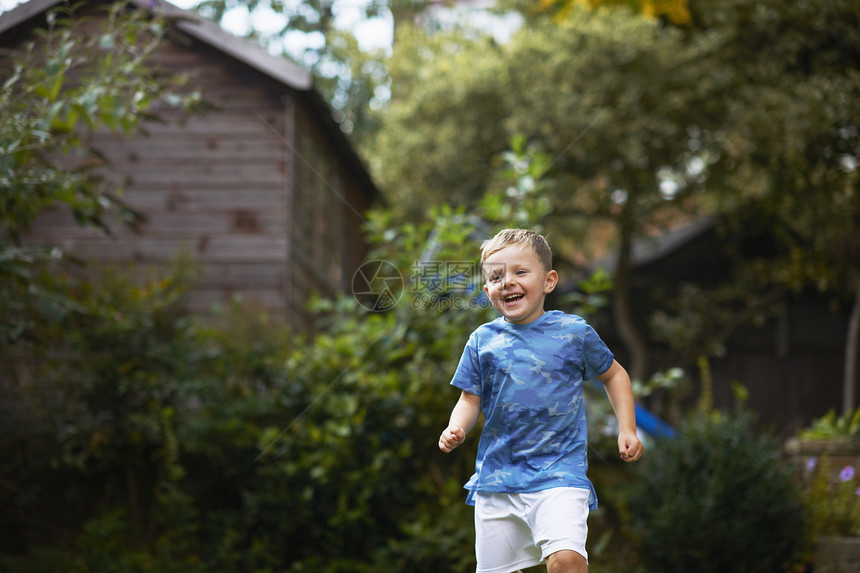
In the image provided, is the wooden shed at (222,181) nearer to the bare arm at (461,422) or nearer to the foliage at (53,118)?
the foliage at (53,118)

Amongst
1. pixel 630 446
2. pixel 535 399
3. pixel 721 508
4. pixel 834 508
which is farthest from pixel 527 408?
pixel 834 508

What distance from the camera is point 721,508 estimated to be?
4906mm

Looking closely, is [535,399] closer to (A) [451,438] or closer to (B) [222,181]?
(A) [451,438]

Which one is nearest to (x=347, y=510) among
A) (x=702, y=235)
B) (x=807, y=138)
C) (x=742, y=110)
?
(x=807, y=138)

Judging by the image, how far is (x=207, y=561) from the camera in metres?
5.25

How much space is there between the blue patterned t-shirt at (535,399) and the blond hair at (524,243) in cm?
19

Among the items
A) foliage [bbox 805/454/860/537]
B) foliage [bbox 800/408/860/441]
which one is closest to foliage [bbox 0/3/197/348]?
foliage [bbox 805/454/860/537]

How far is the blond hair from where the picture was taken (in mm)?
2367

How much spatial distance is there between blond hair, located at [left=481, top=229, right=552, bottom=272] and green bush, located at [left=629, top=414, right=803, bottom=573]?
122 inches

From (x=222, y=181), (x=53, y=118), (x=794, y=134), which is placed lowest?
(x=222, y=181)

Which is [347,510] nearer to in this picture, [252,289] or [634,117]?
[252,289]

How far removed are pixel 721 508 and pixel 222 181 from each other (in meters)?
6.10

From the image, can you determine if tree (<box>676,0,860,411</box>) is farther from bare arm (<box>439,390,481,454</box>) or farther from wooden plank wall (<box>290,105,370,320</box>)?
bare arm (<box>439,390,481,454</box>)

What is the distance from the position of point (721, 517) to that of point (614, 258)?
36.0 ft
